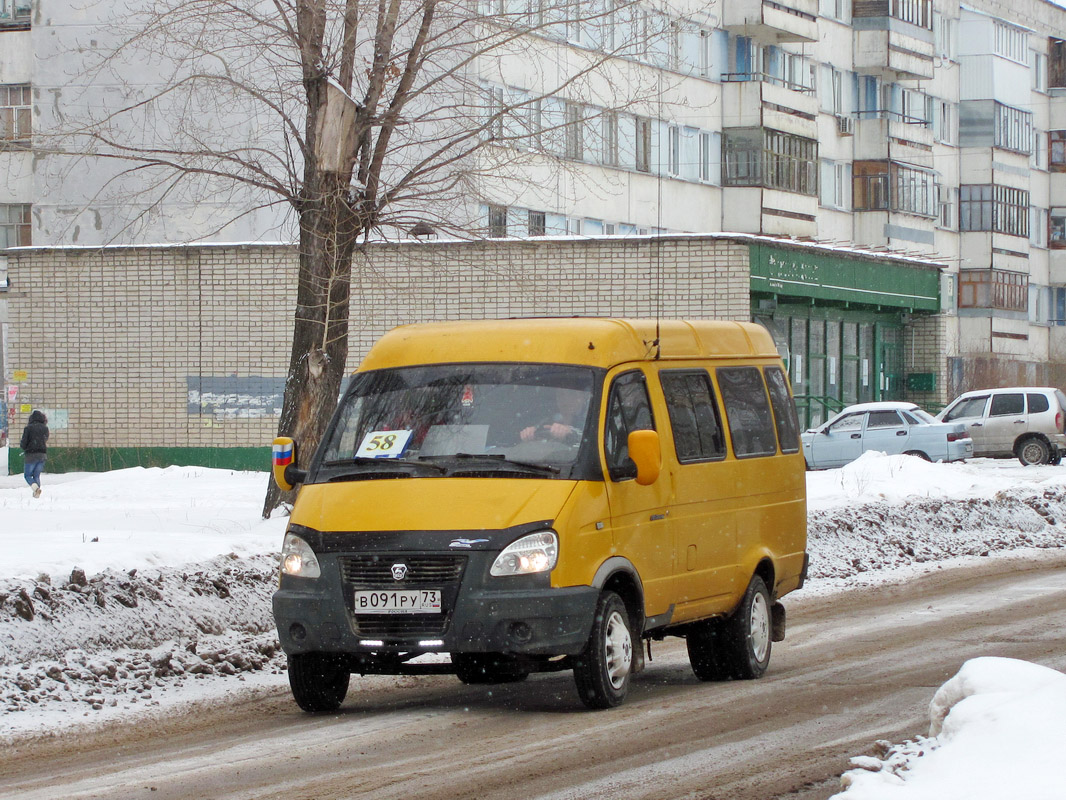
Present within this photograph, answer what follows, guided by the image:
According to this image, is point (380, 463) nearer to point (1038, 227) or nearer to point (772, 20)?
point (772, 20)

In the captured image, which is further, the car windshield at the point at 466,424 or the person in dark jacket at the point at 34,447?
the person in dark jacket at the point at 34,447

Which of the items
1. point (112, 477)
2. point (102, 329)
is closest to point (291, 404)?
point (112, 477)

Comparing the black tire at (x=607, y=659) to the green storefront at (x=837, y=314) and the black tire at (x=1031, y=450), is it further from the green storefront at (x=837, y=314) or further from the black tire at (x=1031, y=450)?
the black tire at (x=1031, y=450)

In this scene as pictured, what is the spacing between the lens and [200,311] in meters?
34.8

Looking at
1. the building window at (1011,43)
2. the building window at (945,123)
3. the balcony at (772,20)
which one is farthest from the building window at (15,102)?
the building window at (1011,43)

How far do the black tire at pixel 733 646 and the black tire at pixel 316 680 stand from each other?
7.91 ft

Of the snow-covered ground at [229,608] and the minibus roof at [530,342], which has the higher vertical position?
Result: the minibus roof at [530,342]

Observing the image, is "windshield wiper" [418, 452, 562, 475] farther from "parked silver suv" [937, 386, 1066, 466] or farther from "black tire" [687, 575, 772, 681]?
"parked silver suv" [937, 386, 1066, 466]

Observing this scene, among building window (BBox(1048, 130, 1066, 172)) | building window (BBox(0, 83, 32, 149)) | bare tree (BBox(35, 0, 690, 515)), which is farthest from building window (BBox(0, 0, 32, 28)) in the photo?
building window (BBox(1048, 130, 1066, 172))

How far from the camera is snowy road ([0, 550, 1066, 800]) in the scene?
23.2 feet

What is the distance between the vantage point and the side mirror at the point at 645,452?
29.9 ft

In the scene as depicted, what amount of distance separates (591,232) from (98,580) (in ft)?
106

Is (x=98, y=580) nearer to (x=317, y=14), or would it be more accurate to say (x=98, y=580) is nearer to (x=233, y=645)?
(x=233, y=645)

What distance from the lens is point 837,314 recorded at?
1641 inches
